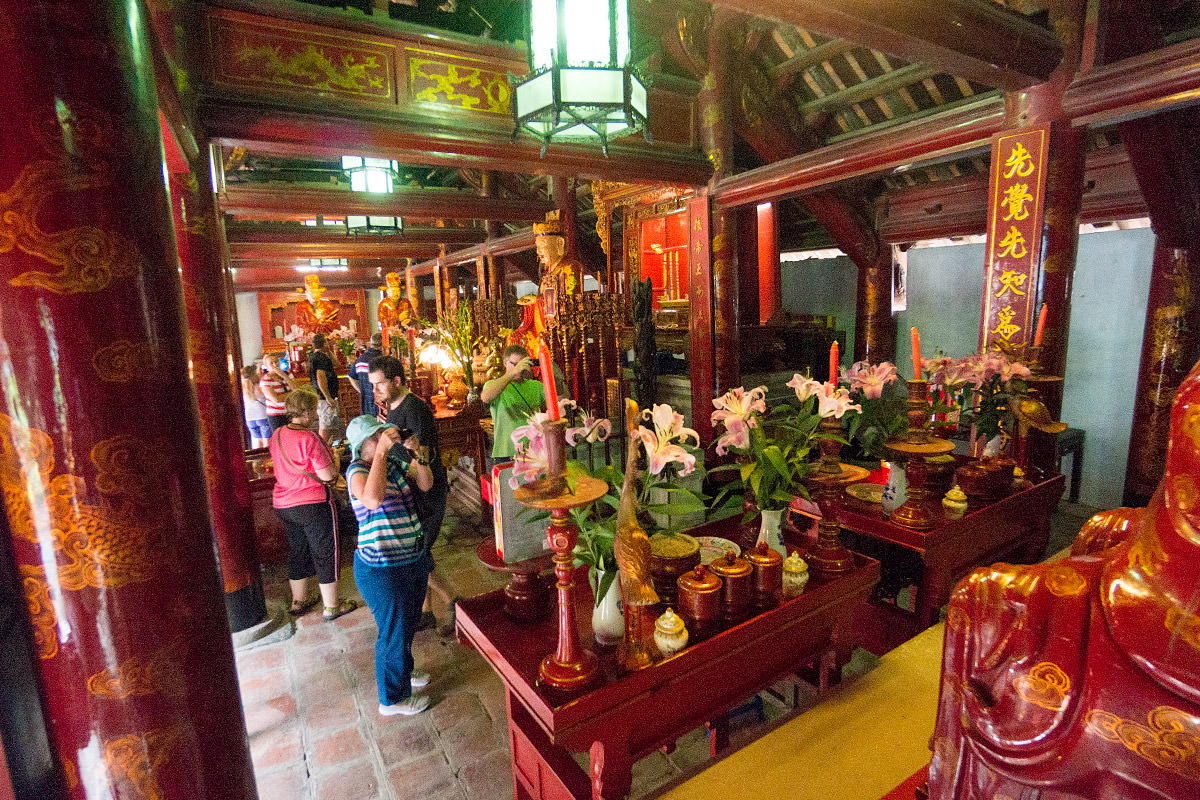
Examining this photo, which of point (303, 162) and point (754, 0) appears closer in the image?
point (754, 0)

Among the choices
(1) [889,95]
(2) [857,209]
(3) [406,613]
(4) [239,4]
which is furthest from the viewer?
(2) [857,209]

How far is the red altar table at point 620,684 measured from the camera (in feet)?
4.83

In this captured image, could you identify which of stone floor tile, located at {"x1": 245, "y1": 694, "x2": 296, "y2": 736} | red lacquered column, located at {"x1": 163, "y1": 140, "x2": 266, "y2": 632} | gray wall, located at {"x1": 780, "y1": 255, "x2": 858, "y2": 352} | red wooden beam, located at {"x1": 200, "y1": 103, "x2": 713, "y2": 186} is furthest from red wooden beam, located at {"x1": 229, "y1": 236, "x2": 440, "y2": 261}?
stone floor tile, located at {"x1": 245, "y1": 694, "x2": 296, "y2": 736}

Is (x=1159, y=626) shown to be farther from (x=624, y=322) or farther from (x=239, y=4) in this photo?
(x=239, y=4)

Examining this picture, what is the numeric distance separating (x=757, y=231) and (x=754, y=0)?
5.89 metres

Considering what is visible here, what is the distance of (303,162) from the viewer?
834 cm

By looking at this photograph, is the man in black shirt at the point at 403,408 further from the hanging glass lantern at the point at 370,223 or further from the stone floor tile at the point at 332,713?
the hanging glass lantern at the point at 370,223

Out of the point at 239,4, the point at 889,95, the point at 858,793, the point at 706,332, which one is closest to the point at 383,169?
the point at 239,4

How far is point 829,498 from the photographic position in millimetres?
2059

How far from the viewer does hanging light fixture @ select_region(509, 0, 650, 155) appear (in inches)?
92.6

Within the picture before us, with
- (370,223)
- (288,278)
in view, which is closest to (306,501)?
(370,223)

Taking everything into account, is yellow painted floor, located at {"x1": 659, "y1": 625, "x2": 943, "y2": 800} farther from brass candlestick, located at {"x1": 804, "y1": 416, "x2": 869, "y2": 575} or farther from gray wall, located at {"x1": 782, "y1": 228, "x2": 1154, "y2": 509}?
gray wall, located at {"x1": 782, "y1": 228, "x2": 1154, "y2": 509}

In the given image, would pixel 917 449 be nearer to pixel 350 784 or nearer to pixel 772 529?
pixel 772 529

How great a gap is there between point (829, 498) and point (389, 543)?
74.8 inches
